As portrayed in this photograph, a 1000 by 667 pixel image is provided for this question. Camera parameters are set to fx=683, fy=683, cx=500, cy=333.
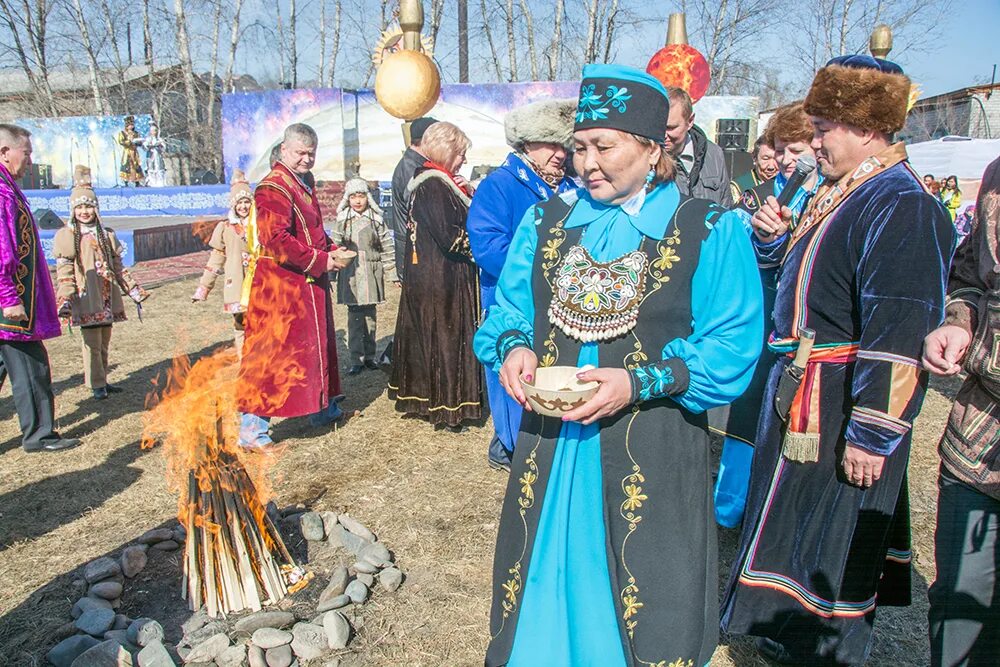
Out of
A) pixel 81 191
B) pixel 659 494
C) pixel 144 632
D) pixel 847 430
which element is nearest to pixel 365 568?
A: pixel 144 632

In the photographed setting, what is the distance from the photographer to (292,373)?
525 centimetres

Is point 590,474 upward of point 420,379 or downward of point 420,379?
upward

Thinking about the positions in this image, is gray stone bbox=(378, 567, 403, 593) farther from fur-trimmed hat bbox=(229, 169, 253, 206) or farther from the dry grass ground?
fur-trimmed hat bbox=(229, 169, 253, 206)

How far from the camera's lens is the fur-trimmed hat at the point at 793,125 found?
3.77 metres

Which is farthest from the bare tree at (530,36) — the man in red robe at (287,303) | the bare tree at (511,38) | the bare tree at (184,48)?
the man in red robe at (287,303)

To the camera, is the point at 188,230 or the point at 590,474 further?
the point at 188,230

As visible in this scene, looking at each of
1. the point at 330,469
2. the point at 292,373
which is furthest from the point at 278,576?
the point at 292,373

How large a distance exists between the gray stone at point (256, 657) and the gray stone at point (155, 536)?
127 centimetres

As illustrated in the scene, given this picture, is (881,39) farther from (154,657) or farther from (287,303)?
(154,657)

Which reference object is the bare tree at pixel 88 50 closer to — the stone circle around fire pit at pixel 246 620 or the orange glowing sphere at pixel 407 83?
the orange glowing sphere at pixel 407 83

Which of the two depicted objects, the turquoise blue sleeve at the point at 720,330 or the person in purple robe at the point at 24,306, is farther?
the person in purple robe at the point at 24,306

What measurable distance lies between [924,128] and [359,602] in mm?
31827

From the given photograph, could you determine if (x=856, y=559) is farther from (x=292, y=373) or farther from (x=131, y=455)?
(x=131, y=455)

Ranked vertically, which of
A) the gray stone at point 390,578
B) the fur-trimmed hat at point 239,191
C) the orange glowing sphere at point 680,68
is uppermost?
the orange glowing sphere at point 680,68
